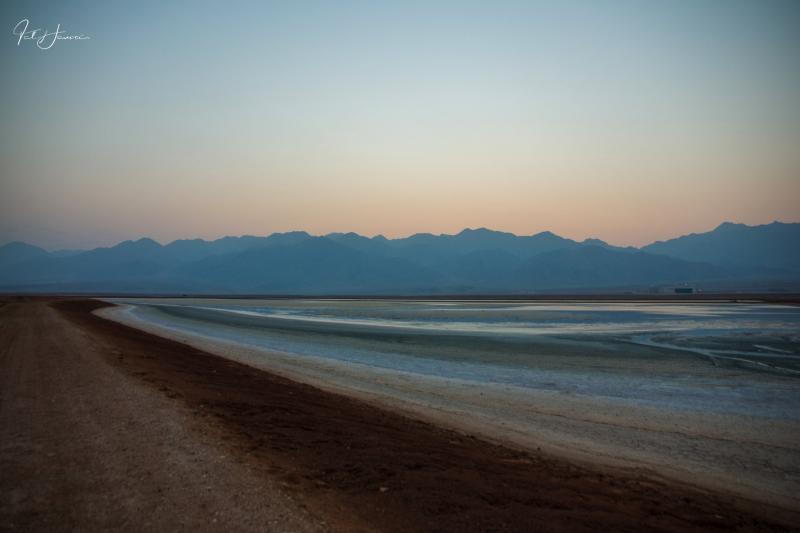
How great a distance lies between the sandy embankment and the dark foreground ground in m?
0.93

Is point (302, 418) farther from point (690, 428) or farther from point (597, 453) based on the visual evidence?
point (690, 428)

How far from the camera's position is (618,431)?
12766 mm

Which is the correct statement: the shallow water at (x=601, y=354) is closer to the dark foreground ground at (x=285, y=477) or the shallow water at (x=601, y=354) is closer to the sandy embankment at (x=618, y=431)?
the sandy embankment at (x=618, y=431)

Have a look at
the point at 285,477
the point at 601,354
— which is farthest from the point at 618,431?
the point at 601,354

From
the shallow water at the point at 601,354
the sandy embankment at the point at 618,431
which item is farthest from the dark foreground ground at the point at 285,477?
the shallow water at the point at 601,354

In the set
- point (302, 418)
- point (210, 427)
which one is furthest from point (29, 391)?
point (302, 418)

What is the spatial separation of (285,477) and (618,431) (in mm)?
8386

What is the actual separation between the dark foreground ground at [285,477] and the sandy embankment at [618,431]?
0.93 metres

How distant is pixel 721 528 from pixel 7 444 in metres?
11.1

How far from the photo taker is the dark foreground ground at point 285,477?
666 centimetres

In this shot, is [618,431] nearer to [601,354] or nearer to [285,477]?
[285,477]

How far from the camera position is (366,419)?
497 inches

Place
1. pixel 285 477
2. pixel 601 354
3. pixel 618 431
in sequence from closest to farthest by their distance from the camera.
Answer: pixel 285 477 → pixel 618 431 → pixel 601 354

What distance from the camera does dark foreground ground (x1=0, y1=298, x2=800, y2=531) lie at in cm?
666
